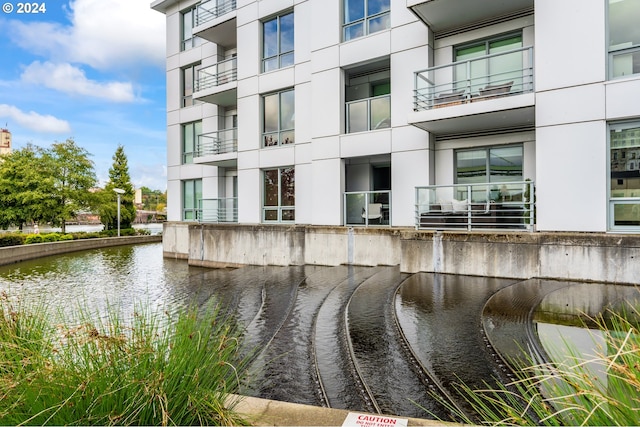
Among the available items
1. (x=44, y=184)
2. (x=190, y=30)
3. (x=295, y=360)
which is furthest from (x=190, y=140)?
(x=295, y=360)

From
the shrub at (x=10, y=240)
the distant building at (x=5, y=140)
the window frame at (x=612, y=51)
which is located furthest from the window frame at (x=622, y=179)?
the distant building at (x=5, y=140)

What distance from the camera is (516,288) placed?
8641mm

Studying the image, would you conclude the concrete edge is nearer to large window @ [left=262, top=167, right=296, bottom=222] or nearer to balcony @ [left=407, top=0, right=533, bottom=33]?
balcony @ [left=407, top=0, right=533, bottom=33]

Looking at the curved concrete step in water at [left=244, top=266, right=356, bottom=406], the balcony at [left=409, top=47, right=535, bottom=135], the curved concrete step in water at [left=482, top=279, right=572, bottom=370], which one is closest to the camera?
the curved concrete step in water at [left=244, top=266, right=356, bottom=406]

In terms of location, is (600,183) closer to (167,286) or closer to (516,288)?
(516,288)

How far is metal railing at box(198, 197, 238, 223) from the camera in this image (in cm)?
2055

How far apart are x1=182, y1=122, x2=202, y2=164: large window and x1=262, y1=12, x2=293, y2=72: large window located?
277 inches

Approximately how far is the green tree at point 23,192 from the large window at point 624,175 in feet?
113

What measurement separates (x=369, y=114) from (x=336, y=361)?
1094cm

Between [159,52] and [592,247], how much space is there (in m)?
27.3

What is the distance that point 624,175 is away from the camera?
922cm

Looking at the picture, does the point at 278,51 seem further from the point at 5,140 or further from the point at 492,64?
the point at 5,140

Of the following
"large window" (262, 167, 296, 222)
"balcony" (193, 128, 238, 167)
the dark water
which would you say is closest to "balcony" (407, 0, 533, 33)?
"large window" (262, 167, 296, 222)

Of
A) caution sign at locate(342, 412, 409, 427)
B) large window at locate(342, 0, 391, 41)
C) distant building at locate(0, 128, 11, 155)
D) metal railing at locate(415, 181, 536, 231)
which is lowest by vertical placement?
caution sign at locate(342, 412, 409, 427)
